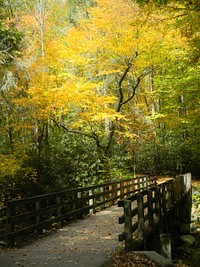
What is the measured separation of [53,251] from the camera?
6613mm

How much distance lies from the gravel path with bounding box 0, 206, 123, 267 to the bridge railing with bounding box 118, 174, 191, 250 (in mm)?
554

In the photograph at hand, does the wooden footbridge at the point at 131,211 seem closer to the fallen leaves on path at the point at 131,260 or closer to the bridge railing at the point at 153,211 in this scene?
the bridge railing at the point at 153,211

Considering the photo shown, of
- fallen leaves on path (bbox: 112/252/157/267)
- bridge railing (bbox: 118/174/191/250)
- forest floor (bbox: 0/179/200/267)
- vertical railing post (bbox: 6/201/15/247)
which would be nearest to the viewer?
fallen leaves on path (bbox: 112/252/157/267)

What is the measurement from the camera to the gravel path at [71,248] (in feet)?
19.0

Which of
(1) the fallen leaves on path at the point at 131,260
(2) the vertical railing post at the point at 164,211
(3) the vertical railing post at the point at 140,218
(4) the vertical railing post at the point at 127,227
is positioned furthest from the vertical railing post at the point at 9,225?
(2) the vertical railing post at the point at 164,211

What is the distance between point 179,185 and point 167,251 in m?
5.55

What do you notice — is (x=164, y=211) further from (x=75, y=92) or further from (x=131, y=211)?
(x=75, y=92)

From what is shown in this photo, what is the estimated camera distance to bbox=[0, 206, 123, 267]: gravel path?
5.80 metres

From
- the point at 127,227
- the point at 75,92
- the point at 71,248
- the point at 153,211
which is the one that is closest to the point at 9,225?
the point at 71,248

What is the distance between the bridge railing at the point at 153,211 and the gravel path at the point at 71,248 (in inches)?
21.8

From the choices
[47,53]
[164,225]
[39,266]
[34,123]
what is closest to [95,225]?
[164,225]

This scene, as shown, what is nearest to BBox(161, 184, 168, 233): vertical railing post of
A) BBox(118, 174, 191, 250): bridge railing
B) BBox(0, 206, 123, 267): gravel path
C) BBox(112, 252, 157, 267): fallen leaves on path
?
BBox(118, 174, 191, 250): bridge railing

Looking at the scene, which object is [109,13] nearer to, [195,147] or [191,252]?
[195,147]

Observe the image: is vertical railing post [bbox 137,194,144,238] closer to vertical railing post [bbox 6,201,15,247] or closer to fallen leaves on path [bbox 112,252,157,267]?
fallen leaves on path [bbox 112,252,157,267]
